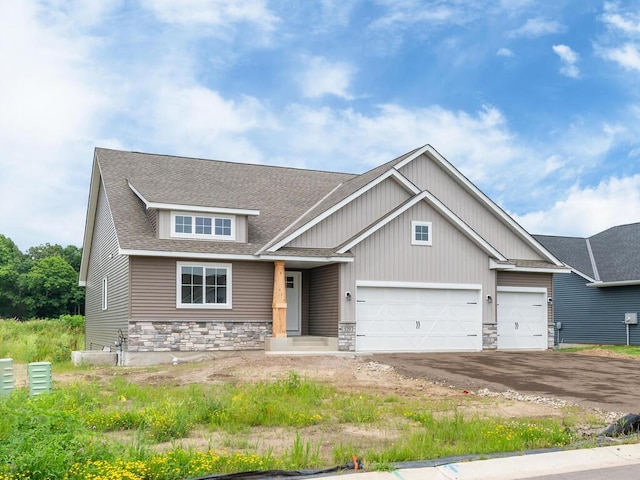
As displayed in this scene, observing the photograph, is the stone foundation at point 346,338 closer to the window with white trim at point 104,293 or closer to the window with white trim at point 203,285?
the window with white trim at point 203,285

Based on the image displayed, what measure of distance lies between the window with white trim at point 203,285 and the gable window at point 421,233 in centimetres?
640

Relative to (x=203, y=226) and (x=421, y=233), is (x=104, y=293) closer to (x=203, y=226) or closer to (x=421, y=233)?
(x=203, y=226)

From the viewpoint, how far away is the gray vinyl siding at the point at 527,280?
1035 inches

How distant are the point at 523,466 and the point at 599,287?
91.2 ft

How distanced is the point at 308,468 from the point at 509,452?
2759mm

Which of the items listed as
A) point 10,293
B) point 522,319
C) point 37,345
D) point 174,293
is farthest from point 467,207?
point 10,293

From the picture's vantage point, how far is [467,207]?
87.0ft

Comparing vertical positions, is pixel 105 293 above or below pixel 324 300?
above

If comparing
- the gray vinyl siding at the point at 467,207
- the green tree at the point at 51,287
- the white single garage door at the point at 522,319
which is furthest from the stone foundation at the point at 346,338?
the green tree at the point at 51,287

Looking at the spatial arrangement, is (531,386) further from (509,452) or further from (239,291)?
(239,291)

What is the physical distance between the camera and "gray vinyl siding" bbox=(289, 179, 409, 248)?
926 inches

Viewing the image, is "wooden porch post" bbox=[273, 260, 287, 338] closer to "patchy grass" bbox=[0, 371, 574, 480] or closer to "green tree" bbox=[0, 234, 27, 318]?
"patchy grass" bbox=[0, 371, 574, 480]

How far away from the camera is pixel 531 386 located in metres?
15.9

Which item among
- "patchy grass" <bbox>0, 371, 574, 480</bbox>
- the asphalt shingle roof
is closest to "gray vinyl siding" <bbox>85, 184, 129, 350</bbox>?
the asphalt shingle roof
